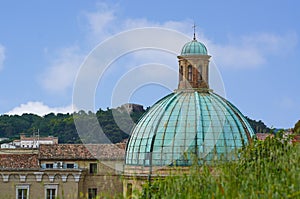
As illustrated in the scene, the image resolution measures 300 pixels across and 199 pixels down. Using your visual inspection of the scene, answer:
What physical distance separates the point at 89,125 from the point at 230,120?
17.2 metres

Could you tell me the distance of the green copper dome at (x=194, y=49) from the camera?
26581 mm

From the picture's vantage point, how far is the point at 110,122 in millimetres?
43781

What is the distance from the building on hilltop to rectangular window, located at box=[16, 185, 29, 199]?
8.06m

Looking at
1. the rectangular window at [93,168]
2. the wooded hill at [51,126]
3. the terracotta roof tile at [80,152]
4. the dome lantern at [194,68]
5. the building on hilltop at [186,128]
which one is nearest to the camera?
the building on hilltop at [186,128]

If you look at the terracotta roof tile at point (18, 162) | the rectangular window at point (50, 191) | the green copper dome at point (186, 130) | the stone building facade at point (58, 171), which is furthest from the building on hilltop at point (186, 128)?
the terracotta roof tile at point (18, 162)

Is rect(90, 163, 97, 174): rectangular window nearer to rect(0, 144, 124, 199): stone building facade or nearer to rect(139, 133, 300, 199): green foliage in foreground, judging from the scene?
rect(0, 144, 124, 199): stone building facade

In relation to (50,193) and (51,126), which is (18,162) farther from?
(51,126)

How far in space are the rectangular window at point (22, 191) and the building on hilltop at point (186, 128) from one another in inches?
317

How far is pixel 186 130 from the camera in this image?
24.1m

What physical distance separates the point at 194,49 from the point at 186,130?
412cm

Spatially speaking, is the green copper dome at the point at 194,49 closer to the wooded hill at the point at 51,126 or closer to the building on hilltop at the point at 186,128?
the building on hilltop at the point at 186,128

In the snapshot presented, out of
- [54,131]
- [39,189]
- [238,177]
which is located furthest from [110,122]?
[238,177]

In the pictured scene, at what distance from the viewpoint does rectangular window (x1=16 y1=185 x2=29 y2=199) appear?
31.6 metres

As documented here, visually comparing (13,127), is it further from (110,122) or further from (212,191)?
(212,191)
